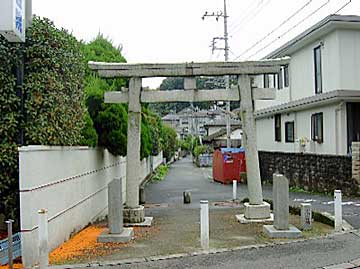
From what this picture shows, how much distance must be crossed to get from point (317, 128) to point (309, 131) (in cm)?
110

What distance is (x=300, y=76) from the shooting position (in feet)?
78.7

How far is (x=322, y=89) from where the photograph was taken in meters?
21.3

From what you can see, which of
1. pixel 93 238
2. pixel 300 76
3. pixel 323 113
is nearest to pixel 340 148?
pixel 323 113

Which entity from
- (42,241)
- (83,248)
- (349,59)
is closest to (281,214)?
(83,248)

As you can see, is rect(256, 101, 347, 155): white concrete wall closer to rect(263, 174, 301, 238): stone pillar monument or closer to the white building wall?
the white building wall

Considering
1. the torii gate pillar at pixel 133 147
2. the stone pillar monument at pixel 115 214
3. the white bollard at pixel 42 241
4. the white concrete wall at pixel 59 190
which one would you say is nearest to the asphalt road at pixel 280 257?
the white bollard at pixel 42 241

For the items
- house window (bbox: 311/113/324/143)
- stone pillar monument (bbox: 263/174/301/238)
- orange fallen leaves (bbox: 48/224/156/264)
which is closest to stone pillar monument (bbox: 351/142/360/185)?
house window (bbox: 311/113/324/143)

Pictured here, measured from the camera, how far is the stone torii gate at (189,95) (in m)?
12.1

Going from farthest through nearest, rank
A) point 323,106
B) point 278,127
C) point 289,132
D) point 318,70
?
point 278,127, point 289,132, point 318,70, point 323,106

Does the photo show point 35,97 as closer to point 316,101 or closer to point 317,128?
point 316,101

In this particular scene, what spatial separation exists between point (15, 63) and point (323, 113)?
16.0 meters

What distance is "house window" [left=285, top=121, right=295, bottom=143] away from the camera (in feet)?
85.3

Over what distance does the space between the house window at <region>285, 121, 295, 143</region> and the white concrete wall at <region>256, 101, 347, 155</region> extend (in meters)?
0.22

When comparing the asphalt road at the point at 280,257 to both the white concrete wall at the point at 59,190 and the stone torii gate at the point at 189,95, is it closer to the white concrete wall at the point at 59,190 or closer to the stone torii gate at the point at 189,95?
the white concrete wall at the point at 59,190
